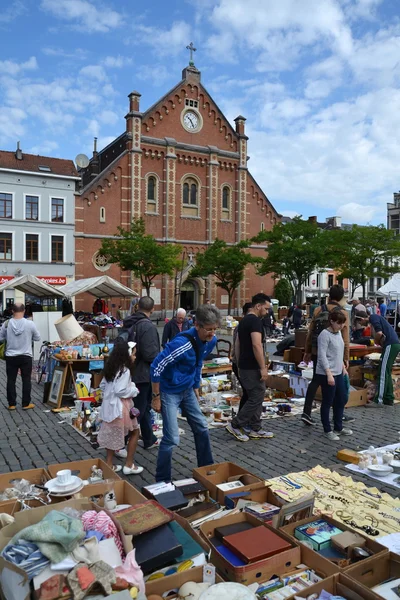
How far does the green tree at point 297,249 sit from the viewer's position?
29844 millimetres

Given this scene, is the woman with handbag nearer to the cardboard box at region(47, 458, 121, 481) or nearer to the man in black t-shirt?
the cardboard box at region(47, 458, 121, 481)

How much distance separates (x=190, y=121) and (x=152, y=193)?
7073 mm

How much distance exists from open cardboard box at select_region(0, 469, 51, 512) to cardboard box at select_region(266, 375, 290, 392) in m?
6.21

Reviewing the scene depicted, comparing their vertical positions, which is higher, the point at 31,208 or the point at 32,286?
the point at 31,208

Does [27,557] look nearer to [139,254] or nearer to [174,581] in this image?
[174,581]

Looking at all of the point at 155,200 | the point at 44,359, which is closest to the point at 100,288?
the point at 44,359

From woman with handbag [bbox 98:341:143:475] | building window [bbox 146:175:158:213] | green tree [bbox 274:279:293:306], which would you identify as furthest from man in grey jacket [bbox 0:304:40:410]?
green tree [bbox 274:279:293:306]

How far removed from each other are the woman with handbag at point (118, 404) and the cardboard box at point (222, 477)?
124 centimetres

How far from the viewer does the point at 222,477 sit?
468cm

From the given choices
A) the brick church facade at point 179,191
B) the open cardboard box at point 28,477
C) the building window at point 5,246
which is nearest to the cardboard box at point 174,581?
the open cardboard box at point 28,477

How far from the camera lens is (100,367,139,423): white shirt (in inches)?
213

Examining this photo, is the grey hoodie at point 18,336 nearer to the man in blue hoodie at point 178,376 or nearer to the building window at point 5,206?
the man in blue hoodie at point 178,376

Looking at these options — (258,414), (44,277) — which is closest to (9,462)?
(258,414)

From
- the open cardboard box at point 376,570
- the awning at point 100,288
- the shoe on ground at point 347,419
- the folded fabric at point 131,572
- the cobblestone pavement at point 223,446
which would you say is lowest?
the cobblestone pavement at point 223,446
